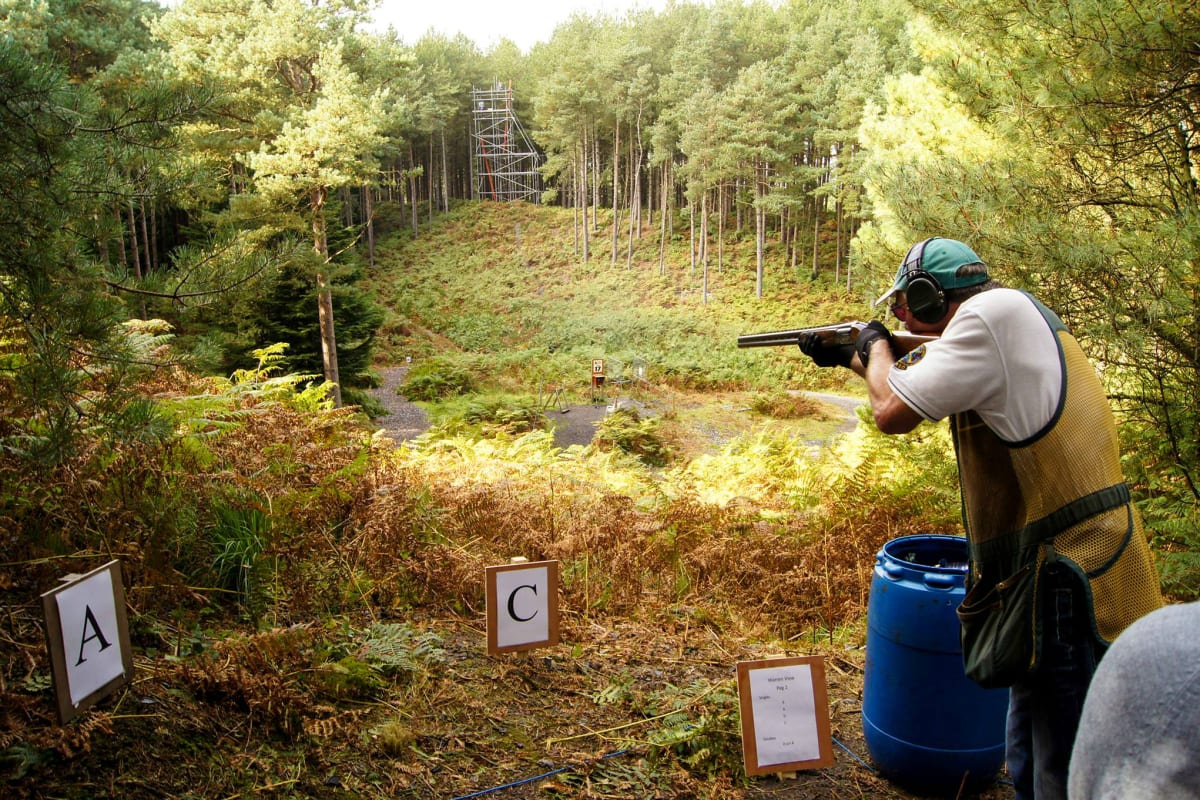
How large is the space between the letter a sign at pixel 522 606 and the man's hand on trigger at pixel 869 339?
5.94 ft

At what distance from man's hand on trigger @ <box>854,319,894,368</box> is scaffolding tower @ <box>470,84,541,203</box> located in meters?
42.3

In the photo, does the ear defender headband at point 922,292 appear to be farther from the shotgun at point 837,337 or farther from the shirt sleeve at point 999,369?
the shirt sleeve at point 999,369

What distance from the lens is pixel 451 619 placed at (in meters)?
4.10

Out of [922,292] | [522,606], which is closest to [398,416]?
[522,606]

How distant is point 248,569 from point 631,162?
1421 inches

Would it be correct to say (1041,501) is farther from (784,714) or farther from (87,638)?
(87,638)

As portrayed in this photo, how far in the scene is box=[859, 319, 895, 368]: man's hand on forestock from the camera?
2.60 m

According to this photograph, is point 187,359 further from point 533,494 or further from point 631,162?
point 631,162

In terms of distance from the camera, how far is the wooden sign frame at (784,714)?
9.72ft

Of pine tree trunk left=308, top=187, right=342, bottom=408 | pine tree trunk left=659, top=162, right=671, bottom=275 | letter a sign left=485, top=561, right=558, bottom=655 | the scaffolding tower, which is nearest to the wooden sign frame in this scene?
letter a sign left=485, top=561, right=558, bottom=655

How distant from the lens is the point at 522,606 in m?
3.62

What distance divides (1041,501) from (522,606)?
237cm

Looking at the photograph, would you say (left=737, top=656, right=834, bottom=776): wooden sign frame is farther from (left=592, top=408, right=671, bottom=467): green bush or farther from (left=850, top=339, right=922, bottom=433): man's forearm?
(left=592, top=408, right=671, bottom=467): green bush

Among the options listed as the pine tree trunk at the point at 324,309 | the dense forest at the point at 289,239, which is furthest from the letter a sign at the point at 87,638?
the pine tree trunk at the point at 324,309
